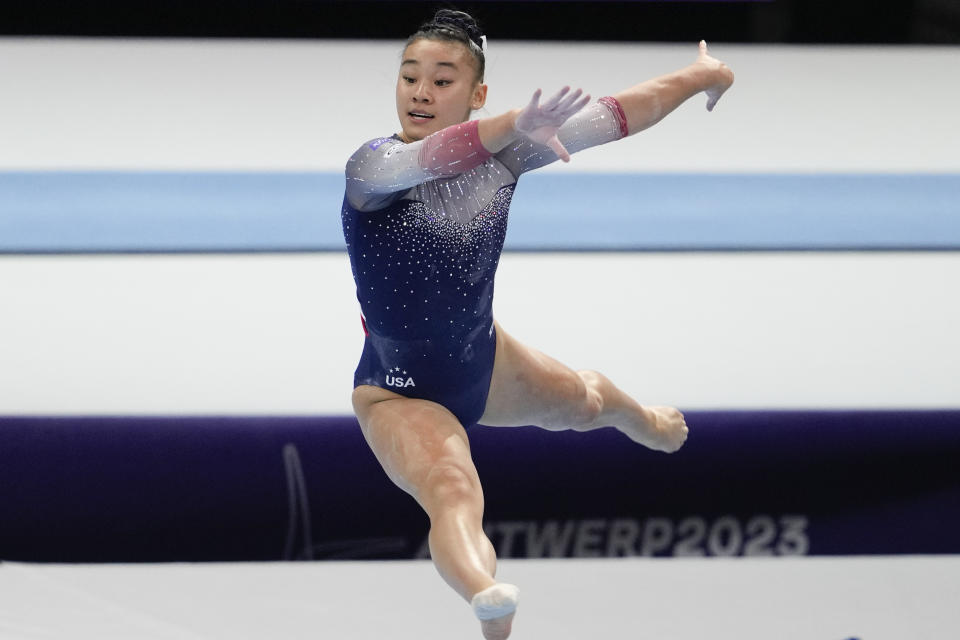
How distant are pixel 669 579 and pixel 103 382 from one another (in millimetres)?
1370

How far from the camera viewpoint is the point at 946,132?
4.09m

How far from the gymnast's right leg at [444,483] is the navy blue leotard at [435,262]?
5 cm

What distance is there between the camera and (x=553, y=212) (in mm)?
3484

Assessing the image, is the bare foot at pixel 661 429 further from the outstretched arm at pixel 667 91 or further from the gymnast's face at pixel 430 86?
the gymnast's face at pixel 430 86

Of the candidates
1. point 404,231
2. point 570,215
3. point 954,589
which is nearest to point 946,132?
point 570,215

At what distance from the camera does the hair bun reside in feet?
6.50

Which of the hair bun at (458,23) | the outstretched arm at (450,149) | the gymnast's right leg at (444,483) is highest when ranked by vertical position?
the hair bun at (458,23)

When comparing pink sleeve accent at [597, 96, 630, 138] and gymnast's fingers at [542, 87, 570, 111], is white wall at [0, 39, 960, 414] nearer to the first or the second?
pink sleeve accent at [597, 96, 630, 138]

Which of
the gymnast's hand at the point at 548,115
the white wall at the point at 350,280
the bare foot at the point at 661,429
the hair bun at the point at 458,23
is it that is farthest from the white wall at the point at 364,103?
the gymnast's hand at the point at 548,115

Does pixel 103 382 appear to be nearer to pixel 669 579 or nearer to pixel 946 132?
pixel 669 579

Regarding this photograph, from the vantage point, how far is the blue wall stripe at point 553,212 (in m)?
3.29

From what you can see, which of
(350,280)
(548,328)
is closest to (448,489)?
(548,328)

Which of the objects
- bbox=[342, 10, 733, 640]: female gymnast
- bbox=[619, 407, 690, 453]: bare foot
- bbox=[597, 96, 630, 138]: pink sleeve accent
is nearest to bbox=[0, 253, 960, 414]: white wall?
bbox=[619, 407, 690, 453]: bare foot

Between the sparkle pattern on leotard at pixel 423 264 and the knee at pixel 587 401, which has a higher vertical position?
the sparkle pattern on leotard at pixel 423 264
